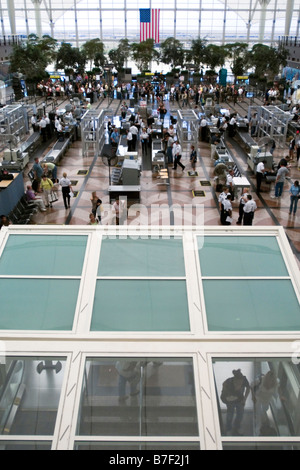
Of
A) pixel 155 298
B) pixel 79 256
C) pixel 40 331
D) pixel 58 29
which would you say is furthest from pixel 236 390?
pixel 58 29

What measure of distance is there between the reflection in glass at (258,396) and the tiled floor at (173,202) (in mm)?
7262

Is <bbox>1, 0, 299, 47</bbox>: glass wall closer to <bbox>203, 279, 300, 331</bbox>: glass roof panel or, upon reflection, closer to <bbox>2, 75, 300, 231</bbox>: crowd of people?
<bbox>2, 75, 300, 231</bbox>: crowd of people

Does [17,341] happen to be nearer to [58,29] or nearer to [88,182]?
[88,182]

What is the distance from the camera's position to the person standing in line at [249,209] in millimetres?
10406

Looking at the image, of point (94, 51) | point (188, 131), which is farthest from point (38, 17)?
point (188, 131)

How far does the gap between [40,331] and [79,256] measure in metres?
1.01

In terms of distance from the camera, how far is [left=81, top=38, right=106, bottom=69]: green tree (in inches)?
1533

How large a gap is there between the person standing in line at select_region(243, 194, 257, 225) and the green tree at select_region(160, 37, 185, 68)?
32.8m

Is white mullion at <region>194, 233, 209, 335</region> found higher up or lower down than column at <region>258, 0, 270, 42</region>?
lower down

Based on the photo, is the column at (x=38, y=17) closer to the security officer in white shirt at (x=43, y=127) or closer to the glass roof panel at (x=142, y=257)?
the security officer in white shirt at (x=43, y=127)

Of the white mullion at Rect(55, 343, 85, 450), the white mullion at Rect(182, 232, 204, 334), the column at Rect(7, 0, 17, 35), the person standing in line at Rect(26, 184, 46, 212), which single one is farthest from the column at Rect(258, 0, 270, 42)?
the white mullion at Rect(55, 343, 85, 450)

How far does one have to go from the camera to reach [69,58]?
37.8 metres

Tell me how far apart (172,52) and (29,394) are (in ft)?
132

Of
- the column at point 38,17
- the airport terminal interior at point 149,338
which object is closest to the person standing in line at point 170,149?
the airport terminal interior at point 149,338
